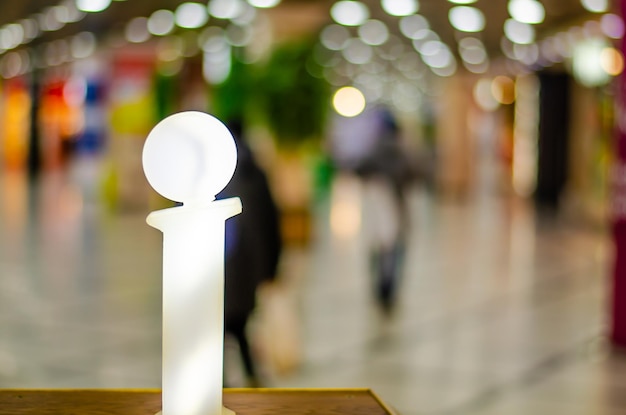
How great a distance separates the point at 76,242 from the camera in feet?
44.8

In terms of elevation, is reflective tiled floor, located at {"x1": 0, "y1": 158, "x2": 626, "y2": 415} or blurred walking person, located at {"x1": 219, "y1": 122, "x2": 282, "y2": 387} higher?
blurred walking person, located at {"x1": 219, "y1": 122, "x2": 282, "y2": 387}

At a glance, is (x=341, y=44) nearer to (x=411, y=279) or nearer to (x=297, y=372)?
(x=411, y=279)

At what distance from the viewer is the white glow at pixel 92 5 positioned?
15570 millimetres

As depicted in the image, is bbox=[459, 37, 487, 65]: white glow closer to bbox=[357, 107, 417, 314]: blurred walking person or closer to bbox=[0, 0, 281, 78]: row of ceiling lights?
bbox=[0, 0, 281, 78]: row of ceiling lights

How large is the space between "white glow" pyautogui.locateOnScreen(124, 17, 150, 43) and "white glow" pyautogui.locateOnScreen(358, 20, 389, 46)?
4.18 metres

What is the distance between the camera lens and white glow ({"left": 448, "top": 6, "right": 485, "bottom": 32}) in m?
16.1

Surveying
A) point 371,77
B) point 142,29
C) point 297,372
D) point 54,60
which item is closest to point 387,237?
point 297,372

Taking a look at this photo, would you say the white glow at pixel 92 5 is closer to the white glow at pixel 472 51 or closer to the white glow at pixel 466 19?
the white glow at pixel 466 19

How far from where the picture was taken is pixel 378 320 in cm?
836

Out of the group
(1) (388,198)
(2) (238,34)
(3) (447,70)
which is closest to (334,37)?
(2) (238,34)

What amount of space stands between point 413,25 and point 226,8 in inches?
162

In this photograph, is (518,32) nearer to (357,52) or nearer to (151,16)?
(151,16)

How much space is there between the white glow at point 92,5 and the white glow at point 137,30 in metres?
1.52

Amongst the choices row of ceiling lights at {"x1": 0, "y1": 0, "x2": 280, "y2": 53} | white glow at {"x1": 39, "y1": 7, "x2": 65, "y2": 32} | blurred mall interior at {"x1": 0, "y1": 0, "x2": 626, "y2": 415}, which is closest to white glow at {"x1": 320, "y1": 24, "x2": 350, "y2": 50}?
blurred mall interior at {"x1": 0, "y1": 0, "x2": 626, "y2": 415}
